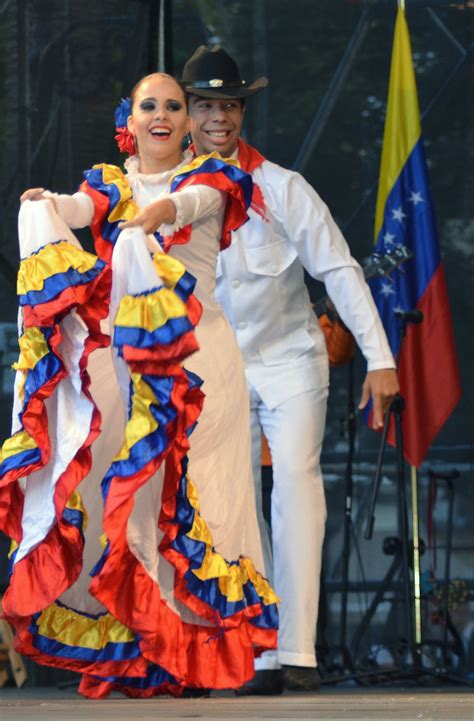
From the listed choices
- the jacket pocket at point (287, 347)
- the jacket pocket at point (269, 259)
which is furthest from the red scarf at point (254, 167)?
the jacket pocket at point (287, 347)

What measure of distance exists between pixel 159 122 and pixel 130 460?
3.26 ft

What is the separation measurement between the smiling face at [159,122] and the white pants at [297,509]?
1045 millimetres

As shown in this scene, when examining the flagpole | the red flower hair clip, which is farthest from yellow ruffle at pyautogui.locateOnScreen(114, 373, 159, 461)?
the flagpole

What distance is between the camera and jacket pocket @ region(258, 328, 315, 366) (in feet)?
16.1

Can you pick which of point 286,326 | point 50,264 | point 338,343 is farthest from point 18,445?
point 338,343

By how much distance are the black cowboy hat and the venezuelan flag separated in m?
1.13

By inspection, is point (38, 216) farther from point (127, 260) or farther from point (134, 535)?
point (134, 535)

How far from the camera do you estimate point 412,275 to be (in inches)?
235

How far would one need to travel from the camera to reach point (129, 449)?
3605mm

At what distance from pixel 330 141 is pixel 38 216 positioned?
2.50m

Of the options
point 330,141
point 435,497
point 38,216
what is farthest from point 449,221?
point 38,216

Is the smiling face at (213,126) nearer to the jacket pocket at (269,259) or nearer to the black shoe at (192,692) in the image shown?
the jacket pocket at (269,259)

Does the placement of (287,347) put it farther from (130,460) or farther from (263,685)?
(130,460)

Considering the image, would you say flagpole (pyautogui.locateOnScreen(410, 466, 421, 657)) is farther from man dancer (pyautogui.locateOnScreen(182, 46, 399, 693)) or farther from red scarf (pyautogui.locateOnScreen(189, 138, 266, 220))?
red scarf (pyautogui.locateOnScreen(189, 138, 266, 220))
